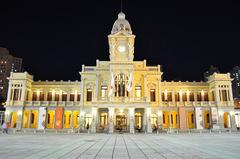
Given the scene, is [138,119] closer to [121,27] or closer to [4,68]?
[121,27]

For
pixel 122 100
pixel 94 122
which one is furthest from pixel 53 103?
→ pixel 122 100

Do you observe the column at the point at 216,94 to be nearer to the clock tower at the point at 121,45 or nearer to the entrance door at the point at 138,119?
the entrance door at the point at 138,119

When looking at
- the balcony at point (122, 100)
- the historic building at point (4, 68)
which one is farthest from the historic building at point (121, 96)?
the historic building at point (4, 68)

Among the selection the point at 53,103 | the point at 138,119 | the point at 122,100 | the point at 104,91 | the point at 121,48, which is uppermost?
the point at 121,48

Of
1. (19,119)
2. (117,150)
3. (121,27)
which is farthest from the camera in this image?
(121,27)

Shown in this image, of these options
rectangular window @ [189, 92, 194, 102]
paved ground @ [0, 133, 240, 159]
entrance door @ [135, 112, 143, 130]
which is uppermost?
rectangular window @ [189, 92, 194, 102]

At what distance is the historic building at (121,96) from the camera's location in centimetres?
4841

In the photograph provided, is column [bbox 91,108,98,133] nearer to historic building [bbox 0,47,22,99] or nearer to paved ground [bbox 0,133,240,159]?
paved ground [bbox 0,133,240,159]

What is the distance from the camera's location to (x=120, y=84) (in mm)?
47656

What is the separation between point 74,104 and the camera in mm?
53844

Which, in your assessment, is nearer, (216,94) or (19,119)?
(19,119)

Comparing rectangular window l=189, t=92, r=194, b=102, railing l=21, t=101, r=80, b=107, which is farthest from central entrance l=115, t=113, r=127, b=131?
rectangular window l=189, t=92, r=194, b=102

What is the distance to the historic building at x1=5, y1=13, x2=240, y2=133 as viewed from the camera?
48.4 meters

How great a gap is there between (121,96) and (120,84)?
310 cm
